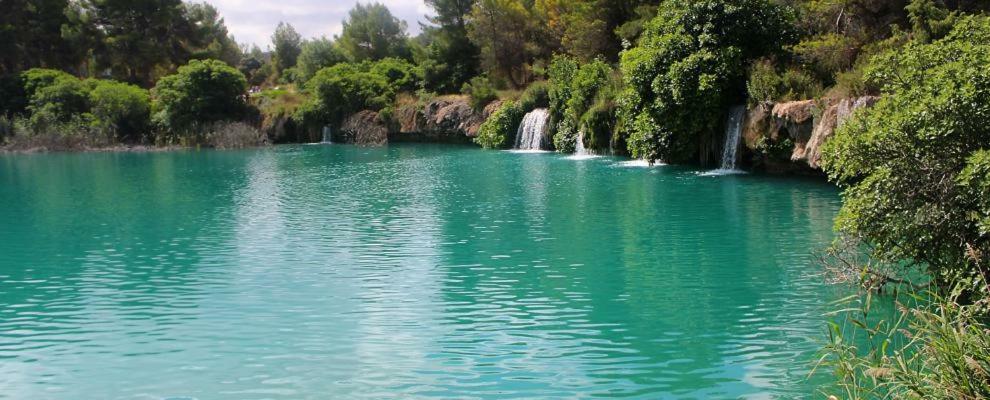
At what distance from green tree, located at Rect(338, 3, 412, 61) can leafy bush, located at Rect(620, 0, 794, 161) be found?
42.6 meters

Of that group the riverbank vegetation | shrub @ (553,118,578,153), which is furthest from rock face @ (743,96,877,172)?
shrub @ (553,118,578,153)

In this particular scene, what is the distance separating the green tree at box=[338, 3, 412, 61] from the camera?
2815 inches

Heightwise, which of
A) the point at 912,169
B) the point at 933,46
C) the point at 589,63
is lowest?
the point at 912,169

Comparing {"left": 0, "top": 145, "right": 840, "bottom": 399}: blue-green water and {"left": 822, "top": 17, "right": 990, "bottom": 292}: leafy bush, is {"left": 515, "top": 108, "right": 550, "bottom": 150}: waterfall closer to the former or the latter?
{"left": 0, "top": 145, "right": 840, "bottom": 399}: blue-green water

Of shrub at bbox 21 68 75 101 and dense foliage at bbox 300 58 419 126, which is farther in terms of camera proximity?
dense foliage at bbox 300 58 419 126

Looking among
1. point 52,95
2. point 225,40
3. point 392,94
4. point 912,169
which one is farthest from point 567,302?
point 225,40

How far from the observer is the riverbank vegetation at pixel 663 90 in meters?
8.54

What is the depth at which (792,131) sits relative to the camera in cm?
2505

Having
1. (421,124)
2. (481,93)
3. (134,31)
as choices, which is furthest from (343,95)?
(134,31)

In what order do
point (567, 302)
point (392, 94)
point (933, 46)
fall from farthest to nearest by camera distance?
point (392, 94) < point (567, 302) < point (933, 46)

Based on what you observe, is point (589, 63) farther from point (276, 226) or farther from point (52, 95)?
point (52, 95)

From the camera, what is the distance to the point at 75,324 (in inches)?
419

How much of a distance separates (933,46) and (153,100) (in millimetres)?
56630

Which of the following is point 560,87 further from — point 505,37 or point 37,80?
point 37,80
